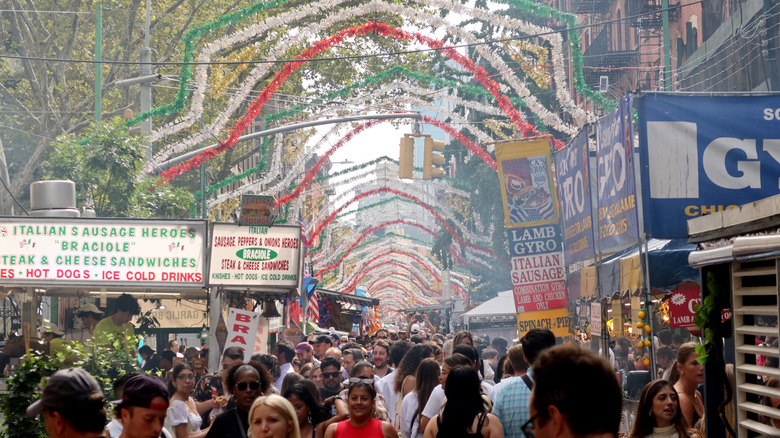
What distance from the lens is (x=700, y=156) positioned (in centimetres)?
1109

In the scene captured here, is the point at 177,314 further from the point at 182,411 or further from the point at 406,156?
the point at 182,411

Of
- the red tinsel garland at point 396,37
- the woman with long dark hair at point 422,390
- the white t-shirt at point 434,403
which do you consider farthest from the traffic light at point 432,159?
the white t-shirt at point 434,403

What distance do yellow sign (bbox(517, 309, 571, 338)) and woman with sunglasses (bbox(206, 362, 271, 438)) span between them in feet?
32.0

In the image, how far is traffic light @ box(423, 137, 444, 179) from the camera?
2091 centimetres

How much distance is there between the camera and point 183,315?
21.9 m

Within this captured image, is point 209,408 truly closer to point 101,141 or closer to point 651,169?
point 651,169

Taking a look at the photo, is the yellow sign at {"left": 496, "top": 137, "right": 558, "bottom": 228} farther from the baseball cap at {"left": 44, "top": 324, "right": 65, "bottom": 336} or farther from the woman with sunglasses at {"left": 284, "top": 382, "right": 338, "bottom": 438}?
the woman with sunglasses at {"left": 284, "top": 382, "right": 338, "bottom": 438}

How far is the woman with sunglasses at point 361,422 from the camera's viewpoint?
743 centimetres

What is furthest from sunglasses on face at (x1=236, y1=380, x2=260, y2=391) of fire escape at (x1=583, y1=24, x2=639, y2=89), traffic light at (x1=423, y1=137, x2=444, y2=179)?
fire escape at (x1=583, y1=24, x2=639, y2=89)

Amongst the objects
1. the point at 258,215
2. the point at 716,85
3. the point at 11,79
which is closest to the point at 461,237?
the point at 716,85

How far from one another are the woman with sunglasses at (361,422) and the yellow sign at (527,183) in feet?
32.3

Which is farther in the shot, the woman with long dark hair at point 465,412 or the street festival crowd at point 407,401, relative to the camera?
the woman with long dark hair at point 465,412

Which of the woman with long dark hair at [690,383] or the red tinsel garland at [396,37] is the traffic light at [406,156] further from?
the woman with long dark hair at [690,383]

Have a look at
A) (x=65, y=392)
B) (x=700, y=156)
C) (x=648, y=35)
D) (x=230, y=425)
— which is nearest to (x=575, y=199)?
(x=700, y=156)
